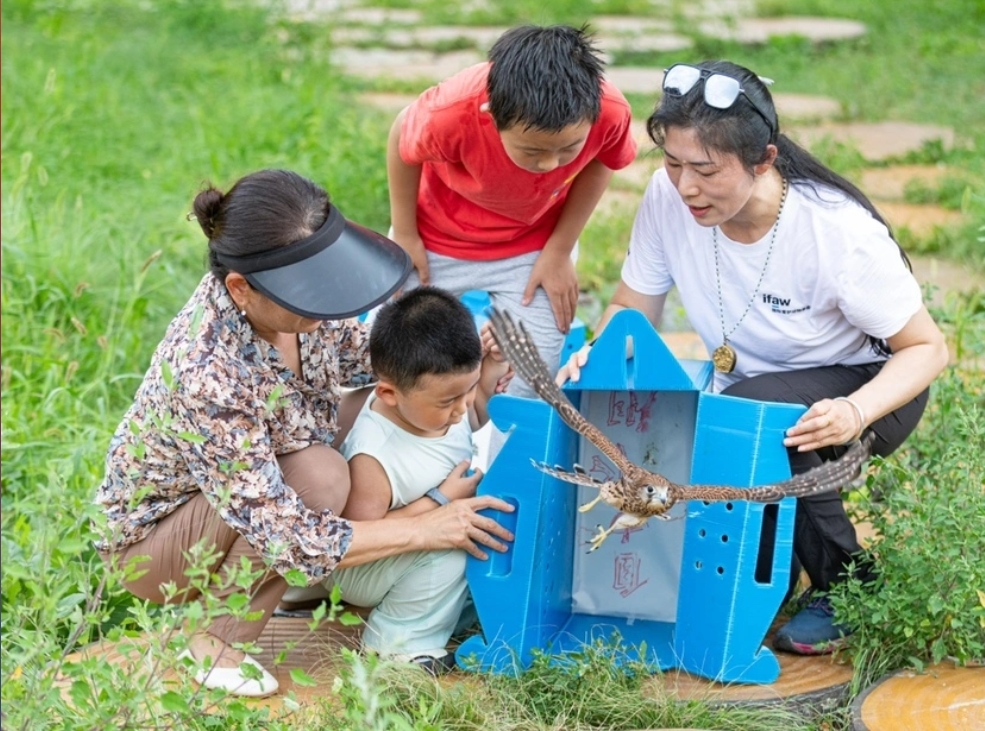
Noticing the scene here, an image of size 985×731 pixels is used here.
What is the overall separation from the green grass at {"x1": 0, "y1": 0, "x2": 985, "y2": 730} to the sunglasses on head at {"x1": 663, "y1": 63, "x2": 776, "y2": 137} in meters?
0.85

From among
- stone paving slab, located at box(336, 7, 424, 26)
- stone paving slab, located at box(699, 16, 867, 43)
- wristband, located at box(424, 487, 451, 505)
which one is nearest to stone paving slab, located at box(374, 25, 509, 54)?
stone paving slab, located at box(336, 7, 424, 26)

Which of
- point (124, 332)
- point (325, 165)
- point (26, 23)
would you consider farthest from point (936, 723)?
point (26, 23)

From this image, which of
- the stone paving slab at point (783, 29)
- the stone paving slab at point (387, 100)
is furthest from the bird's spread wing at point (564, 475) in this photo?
the stone paving slab at point (783, 29)

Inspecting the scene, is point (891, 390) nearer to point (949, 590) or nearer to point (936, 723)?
point (949, 590)

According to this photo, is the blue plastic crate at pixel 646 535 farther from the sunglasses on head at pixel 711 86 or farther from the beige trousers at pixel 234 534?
the sunglasses on head at pixel 711 86

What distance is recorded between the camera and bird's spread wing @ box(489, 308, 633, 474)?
8.69ft

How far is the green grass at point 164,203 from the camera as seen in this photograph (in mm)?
2434

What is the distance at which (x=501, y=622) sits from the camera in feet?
9.51

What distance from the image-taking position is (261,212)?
2592 mm

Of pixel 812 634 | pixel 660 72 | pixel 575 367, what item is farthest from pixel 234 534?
pixel 660 72

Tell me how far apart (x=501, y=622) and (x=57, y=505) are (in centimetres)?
116

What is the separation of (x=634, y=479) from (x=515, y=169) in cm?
93

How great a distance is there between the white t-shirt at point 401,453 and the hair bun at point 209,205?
0.60 meters

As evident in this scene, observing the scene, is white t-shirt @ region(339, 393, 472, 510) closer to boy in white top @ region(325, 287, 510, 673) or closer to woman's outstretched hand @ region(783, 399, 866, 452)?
boy in white top @ region(325, 287, 510, 673)
